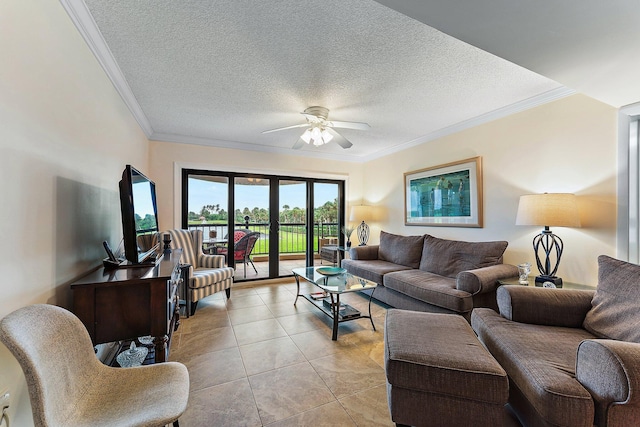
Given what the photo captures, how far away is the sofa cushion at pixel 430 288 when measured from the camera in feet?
8.24

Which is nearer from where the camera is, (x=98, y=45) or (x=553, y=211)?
(x=98, y=45)

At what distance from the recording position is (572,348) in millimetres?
1478

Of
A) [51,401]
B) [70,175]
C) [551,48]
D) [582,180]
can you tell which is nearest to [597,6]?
[551,48]

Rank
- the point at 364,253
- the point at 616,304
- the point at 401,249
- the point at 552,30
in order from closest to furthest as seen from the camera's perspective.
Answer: the point at 552,30 → the point at 616,304 → the point at 401,249 → the point at 364,253

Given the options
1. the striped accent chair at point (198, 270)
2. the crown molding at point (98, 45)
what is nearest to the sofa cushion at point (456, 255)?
the striped accent chair at point (198, 270)

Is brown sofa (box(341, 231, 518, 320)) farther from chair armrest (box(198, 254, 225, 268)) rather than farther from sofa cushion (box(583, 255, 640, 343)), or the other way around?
chair armrest (box(198, 254, 225, 268))

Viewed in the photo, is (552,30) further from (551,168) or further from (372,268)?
(372,268)

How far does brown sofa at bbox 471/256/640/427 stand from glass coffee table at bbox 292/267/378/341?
1.15 m

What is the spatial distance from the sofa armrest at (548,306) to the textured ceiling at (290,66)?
177cm

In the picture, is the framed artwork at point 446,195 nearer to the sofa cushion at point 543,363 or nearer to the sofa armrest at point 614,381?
the sofa cushion at point 543,363

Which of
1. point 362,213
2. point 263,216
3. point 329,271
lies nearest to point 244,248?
point 263,216

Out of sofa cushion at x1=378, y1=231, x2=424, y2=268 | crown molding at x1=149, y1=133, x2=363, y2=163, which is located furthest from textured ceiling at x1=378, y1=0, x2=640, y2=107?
crown molding at x1=149, y1=133, x2=363, y2=163

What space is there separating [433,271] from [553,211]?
1447 millimetres

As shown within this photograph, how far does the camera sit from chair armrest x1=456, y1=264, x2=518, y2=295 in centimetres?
249
